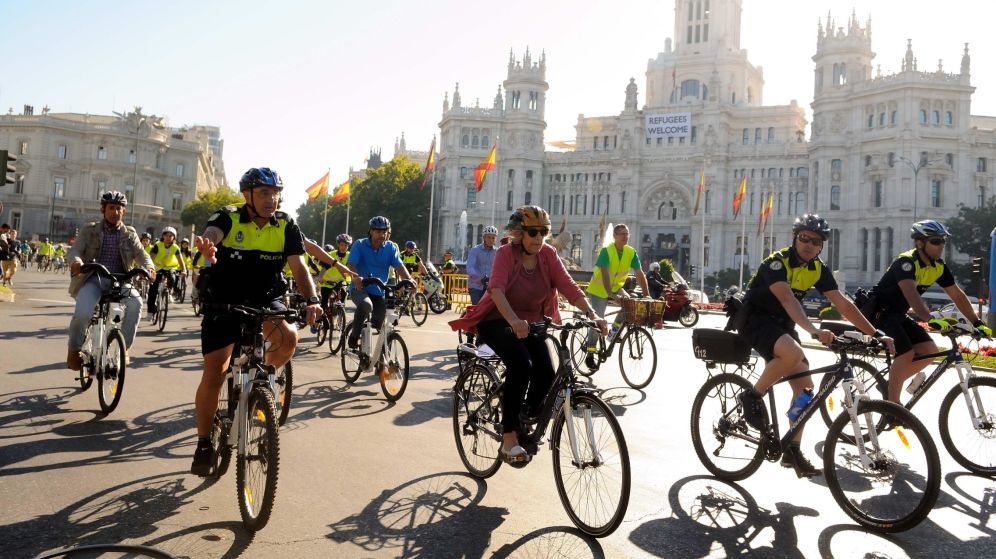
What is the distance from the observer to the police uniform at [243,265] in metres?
4.76

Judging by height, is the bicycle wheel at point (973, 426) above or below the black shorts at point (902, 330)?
below

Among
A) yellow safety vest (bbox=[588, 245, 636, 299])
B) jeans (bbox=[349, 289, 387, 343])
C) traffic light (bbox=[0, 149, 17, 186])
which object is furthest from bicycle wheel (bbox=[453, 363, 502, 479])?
traffic light (bbox=[0, 149, 17, 186])

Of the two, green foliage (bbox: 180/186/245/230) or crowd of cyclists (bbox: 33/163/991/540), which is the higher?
green foliage (bbox: 180/186/245/230)

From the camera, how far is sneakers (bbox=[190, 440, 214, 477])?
467 cm

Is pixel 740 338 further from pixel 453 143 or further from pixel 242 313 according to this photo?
pixel 453 143

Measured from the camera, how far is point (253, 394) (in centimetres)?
418

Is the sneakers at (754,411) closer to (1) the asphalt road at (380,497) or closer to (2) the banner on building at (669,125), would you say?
(1) the asphalt road at (380,497)

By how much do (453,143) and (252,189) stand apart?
86225mm

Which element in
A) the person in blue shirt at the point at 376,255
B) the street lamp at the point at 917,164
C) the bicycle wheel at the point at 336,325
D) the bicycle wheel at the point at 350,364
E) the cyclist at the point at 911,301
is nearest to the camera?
the cyclist at the point at 911,301

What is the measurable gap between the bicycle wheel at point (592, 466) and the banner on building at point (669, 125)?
77.6m

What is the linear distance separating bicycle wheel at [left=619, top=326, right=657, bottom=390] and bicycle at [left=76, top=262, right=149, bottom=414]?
19.7ft

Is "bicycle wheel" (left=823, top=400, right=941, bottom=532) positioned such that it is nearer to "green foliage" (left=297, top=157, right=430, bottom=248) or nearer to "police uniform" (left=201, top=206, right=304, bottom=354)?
"police uniform" (left=201, top=206, right=304, bottom=354)

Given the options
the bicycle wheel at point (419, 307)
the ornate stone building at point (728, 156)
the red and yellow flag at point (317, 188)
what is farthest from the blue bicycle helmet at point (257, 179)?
the ornate stone building at point (728, 156)

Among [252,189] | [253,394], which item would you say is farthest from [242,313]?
[252,189]
